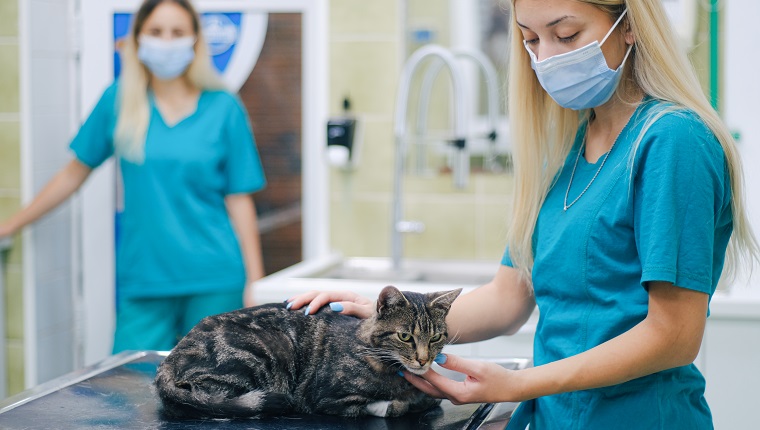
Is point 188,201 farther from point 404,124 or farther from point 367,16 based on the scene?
point 367,16

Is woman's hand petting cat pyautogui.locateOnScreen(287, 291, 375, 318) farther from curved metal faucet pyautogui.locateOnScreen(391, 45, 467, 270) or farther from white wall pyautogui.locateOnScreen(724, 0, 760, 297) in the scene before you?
white wall pyautogui.locateOnScreen(724, 0, 760, 297)

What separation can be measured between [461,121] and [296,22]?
0.84 m

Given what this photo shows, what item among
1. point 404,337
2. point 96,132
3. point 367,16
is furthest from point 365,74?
point 404,337

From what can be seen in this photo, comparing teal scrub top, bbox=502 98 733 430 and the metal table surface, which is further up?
teal scrub top, bbox=502 98 733 430

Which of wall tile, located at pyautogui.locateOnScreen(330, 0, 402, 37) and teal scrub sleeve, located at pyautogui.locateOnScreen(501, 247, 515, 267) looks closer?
teal scrub sleeve, located at pyautogui.locateOnScreen(501, 247, 515, 267)

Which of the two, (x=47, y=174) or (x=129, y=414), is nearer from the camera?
(x=129, y=414)

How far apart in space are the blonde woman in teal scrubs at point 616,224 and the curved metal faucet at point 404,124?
1129mm

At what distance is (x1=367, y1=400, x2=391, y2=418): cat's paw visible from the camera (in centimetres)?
136

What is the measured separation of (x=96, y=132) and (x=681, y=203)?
2170mm

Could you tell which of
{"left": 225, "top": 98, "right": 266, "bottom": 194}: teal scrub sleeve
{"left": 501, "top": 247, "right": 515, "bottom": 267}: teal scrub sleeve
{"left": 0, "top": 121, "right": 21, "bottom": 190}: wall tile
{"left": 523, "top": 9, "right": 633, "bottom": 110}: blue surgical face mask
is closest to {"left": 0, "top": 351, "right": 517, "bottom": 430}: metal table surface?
{"left": 501, "top": 247, "right": 515, "bottom": 267}: teal scrub sleeve

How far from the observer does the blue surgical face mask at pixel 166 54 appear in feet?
9.16

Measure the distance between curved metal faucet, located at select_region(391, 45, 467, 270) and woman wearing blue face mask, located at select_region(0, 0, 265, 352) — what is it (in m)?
0.45

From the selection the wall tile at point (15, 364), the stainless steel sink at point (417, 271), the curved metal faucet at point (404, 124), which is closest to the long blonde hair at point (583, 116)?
the curved metal faucet at point (404, 124)

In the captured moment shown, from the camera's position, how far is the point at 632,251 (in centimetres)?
129
